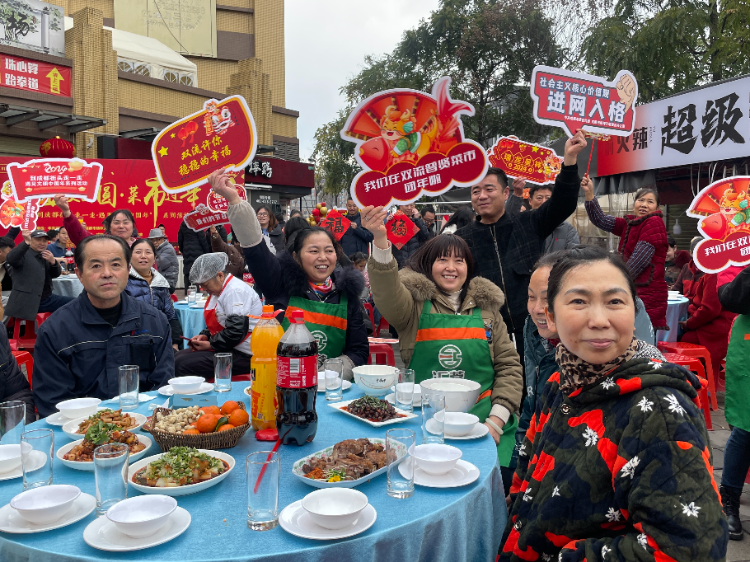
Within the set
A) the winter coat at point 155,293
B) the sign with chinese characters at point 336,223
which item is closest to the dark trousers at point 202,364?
the winter coat at point 155,293

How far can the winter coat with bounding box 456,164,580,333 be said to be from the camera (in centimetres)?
365

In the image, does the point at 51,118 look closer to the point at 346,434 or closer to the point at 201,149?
the point at 201,149

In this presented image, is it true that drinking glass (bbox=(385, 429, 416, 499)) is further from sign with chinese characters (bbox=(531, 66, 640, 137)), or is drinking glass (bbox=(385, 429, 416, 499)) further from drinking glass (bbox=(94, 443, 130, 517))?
sign with chinese characters (bbox=(531, 66, 640, 137))

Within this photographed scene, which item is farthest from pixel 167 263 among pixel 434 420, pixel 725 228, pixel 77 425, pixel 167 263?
pixel 725 228

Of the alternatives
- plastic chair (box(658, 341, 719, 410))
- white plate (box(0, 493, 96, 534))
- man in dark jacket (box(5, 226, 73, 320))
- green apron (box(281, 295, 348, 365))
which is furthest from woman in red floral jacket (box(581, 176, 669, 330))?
man in dark jacket (box(5, 226, 73, 320))

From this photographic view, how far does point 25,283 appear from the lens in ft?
20.3

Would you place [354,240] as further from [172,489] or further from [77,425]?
[172,489]

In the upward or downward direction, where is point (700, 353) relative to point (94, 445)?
downward

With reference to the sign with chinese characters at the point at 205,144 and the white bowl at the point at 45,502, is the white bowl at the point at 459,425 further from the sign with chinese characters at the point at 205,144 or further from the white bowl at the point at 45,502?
the sign with chinese characters at the point at 205,144

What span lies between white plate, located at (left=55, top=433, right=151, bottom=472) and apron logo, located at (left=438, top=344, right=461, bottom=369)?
1482 mm

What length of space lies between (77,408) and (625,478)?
210cm

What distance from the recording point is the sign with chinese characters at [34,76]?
12843 millimetres

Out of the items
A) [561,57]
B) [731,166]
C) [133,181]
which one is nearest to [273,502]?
[731,166]

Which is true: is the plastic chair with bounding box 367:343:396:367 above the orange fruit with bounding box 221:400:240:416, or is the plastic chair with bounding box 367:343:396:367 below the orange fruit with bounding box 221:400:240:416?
below
